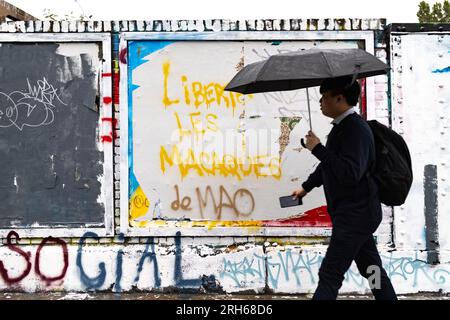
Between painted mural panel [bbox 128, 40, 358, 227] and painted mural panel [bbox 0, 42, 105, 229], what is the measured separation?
388 millimetres

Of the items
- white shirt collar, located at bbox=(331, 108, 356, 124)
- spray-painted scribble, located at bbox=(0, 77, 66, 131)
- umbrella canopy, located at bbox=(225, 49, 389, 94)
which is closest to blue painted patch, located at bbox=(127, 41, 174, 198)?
spray-painted scribble, located at bbox=(0, 77, 66, 131)

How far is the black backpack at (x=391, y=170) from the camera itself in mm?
4078

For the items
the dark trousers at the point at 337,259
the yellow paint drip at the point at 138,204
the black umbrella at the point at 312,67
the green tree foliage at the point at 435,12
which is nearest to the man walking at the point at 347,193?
the dark trousers at the point at 337,259

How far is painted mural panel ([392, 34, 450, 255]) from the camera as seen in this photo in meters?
5.79

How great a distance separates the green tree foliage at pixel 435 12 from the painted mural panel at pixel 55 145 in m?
35.1

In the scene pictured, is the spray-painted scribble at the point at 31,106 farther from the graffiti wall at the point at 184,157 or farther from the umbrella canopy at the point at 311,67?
the umbrella canopy at the point at 311,67

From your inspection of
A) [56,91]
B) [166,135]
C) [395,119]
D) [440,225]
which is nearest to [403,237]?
[440,225]

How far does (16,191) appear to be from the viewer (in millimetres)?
5883

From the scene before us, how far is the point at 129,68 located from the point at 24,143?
1251 mm

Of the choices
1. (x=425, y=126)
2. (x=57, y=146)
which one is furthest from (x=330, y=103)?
(x=57, y=146)

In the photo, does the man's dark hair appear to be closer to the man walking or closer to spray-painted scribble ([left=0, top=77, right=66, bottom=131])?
the man walking

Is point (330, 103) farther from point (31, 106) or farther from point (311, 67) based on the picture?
point (31, 106)

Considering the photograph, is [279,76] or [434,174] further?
[434,174]
